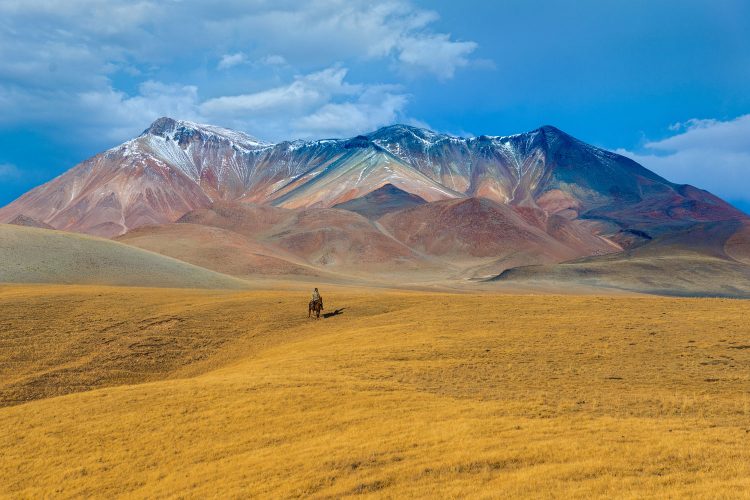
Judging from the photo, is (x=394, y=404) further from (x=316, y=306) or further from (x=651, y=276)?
(x=651, y=276)

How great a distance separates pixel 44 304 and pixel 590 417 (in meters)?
42.6

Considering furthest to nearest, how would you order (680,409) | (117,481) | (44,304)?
(44,304) → (680,409) → (117,481)

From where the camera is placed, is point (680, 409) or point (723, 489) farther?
point (680, 409)

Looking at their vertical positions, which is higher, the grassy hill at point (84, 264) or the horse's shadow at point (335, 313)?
the grassy hill at point (84, 264)

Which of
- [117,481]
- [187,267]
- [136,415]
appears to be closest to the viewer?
[117,481]

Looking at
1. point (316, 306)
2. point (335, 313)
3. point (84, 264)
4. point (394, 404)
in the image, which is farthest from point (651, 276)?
point (394, 404)

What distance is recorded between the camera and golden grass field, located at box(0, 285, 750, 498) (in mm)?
15219

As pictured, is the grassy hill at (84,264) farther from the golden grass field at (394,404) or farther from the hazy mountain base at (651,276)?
the hazy mountain base at (651,276)

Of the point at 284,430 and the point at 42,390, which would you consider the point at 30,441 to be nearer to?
the point at 284,430

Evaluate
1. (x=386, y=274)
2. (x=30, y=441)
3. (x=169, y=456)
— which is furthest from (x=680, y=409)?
(x=386, y=274)

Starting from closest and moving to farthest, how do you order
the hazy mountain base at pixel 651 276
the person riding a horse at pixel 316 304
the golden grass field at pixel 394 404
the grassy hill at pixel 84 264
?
the golden grass field at pixel 394 404, the person riding a horse at pixel 316 304, the grassy hill at pixel 84 264, the hazy mountain base at pixel 651 276

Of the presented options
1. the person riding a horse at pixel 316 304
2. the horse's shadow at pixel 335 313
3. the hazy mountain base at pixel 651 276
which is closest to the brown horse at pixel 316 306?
the person riding a horse at pixel 316 304

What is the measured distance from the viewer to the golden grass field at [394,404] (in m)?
15.2

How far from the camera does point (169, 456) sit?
18984mm
